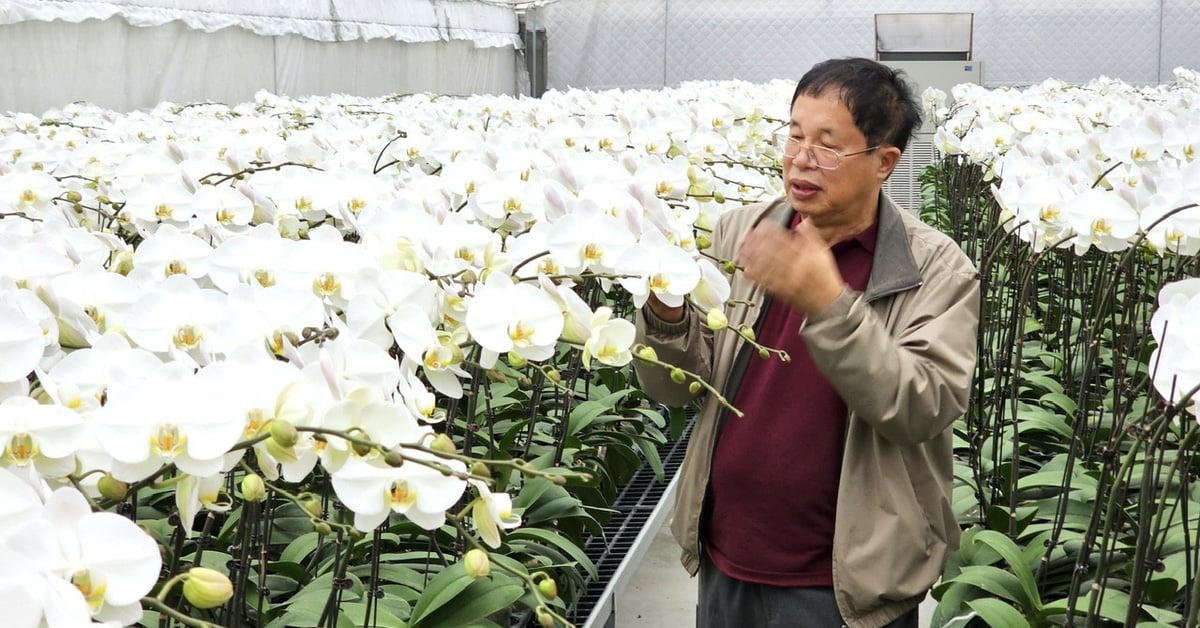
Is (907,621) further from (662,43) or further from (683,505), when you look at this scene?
(662,43)

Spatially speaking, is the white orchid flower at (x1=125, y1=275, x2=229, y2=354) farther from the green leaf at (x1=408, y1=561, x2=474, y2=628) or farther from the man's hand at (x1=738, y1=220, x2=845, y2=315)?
the green leaf at (x1=408, y1=561, x2=474, y2=628)

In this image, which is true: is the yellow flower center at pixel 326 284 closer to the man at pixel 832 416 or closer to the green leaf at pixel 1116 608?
the man at pixel 832 416

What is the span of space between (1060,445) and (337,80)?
7.18m

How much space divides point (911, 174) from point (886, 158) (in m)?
6.96

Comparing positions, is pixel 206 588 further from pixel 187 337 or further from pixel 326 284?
pixel 326 284

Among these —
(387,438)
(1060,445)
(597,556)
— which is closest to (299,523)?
(597,556)

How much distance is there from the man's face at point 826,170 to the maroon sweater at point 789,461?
0.07 meters

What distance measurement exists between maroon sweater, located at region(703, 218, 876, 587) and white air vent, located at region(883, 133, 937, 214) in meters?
6.45

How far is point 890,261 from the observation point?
5.87ft

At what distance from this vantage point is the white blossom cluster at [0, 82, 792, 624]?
960 mm

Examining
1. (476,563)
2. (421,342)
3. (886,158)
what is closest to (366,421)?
(476,563)

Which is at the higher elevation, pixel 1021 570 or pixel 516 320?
pixel 516 320

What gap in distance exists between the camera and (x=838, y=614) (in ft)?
5.95

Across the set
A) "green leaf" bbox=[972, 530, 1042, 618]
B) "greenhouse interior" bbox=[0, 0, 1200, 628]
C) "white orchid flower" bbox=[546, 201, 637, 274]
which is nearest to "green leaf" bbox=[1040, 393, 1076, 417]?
"greenhouse interior" bbox=[0, 0, 1200, 628]
